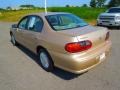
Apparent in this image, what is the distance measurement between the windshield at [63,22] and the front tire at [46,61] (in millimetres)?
752

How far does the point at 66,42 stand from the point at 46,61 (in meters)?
1.22

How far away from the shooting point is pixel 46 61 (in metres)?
5.53

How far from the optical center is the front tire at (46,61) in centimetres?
531

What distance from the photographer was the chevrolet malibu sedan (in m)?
4.52

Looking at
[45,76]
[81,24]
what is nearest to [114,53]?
[81,24]

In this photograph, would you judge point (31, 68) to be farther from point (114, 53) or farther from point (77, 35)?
point (114, 53)

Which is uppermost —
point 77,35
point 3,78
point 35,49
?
point 77,35

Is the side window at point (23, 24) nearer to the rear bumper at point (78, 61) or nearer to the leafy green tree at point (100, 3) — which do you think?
the rear bumper at point (78, 61)

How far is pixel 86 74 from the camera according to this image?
523 cm

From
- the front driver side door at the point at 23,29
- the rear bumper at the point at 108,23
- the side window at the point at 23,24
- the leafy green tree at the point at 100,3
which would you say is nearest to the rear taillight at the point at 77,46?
the front driver side door at the point at 23,29

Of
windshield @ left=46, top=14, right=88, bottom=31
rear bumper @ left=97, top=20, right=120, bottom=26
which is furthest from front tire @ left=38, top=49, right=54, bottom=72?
rear bumper @ left=97, top=20, right=120, bottom=26

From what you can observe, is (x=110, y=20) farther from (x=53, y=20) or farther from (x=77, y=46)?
(x=77, y=46)

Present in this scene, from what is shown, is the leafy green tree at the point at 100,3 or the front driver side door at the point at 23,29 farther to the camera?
the leafy green tree at the point at 100,3

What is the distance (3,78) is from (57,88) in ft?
5.15
